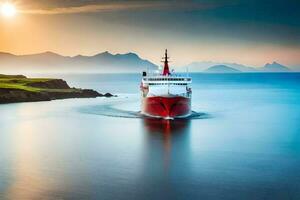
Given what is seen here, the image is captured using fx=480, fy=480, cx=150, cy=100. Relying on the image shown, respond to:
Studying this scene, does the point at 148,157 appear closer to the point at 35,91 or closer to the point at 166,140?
the point at 166,140

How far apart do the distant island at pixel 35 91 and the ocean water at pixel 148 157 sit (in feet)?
79.6

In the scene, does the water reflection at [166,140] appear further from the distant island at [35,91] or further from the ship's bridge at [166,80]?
→ the distant island at [35,91]

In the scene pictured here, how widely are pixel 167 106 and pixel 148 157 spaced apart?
22067mm

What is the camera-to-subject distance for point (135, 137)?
49625 millimetres

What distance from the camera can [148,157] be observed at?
39.4 metres

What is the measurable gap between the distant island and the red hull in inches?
1513

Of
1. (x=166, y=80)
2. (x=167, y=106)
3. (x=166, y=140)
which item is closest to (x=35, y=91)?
(x=166, y=80)

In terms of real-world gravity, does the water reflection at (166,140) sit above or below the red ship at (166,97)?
below

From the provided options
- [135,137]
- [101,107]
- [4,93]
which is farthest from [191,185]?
[4,93]

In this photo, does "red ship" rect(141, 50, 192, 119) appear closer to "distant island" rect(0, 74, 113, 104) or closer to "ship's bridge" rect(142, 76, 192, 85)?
"ship's bridge" rect(142, 76, 192, 85)

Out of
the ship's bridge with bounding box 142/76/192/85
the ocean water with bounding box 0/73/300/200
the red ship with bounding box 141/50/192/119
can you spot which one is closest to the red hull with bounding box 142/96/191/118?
the red ship with bounding box 141/50/192/119

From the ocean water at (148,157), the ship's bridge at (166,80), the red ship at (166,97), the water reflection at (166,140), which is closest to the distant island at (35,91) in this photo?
the ocean water at (148,157)

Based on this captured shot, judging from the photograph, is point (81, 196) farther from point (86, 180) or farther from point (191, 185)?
point (191, 185)

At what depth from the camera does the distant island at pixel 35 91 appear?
93.2 meters
